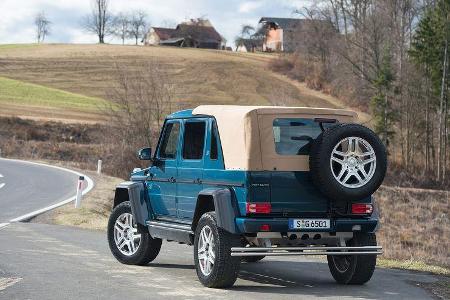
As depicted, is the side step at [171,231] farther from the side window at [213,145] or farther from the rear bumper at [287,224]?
the rear bumper at [287,224]

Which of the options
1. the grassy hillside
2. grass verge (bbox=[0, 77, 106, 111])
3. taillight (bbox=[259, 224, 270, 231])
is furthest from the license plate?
grass verge (bbox=[0, 77, 106, 111])

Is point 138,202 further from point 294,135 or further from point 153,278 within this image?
point 294,135

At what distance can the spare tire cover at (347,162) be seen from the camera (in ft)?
31.8

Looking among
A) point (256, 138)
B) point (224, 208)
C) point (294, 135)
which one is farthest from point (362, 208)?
point (224, 208)

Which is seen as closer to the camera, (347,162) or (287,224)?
(287,224)

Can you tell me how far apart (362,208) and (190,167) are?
84.9 inches

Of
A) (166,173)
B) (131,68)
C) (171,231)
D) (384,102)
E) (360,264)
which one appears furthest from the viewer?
(131,68)

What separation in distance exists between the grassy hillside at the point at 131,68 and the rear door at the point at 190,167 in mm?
55119

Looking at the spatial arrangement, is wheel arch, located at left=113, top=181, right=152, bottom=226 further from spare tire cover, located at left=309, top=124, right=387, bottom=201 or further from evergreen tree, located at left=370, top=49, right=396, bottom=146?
evergreen tree, located at left=370, top=49, right=396, bottom=146

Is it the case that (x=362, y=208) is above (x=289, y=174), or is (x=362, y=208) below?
below

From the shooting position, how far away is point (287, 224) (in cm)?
971

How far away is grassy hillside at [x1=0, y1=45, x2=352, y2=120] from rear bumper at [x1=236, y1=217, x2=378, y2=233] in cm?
5594

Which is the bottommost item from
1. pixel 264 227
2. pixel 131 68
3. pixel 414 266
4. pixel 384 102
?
pixel 414 266

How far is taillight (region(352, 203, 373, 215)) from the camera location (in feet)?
33.1
